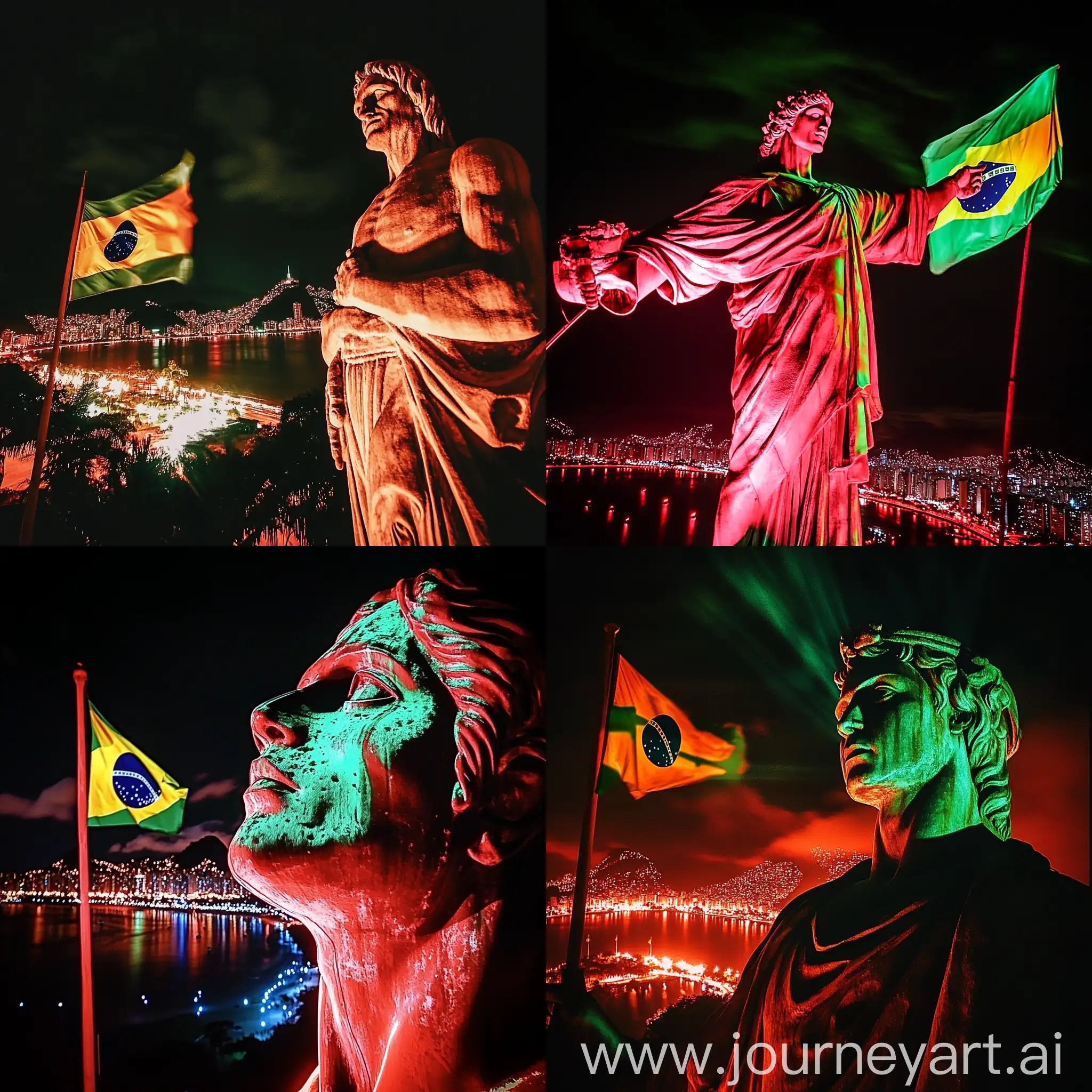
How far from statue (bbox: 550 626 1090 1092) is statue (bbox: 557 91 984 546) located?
42 centimetres

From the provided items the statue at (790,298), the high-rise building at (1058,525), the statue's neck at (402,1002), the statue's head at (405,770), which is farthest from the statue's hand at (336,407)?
the high-rise building at (1058,525)

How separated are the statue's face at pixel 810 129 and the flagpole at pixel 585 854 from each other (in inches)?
57.7

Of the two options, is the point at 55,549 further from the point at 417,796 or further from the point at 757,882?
the point at 757,882

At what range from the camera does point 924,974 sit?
104 inches

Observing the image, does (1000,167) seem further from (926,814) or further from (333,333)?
(333,333)

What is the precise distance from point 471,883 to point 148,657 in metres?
1.03

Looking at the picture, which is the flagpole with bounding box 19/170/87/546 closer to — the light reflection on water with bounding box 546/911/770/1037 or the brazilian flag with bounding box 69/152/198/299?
the brazilian flag with bounding box 69/152/198/299

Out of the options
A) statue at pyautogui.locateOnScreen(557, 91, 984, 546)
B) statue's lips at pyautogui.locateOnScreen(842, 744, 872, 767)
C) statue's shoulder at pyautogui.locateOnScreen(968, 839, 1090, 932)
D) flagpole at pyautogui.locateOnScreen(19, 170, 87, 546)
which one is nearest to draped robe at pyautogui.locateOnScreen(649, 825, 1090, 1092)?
statue's shoulder at pyautogui.locateOnScreen(968, 839, 1090, 932)

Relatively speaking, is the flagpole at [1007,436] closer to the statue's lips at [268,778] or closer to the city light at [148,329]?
the city light at [148,329]

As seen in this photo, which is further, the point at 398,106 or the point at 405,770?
the point at 398,106

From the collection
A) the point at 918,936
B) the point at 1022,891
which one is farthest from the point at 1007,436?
the point at 918,936

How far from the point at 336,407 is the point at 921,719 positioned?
174 cm

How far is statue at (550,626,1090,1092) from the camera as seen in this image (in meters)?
2.63

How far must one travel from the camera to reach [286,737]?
2.64 meters
